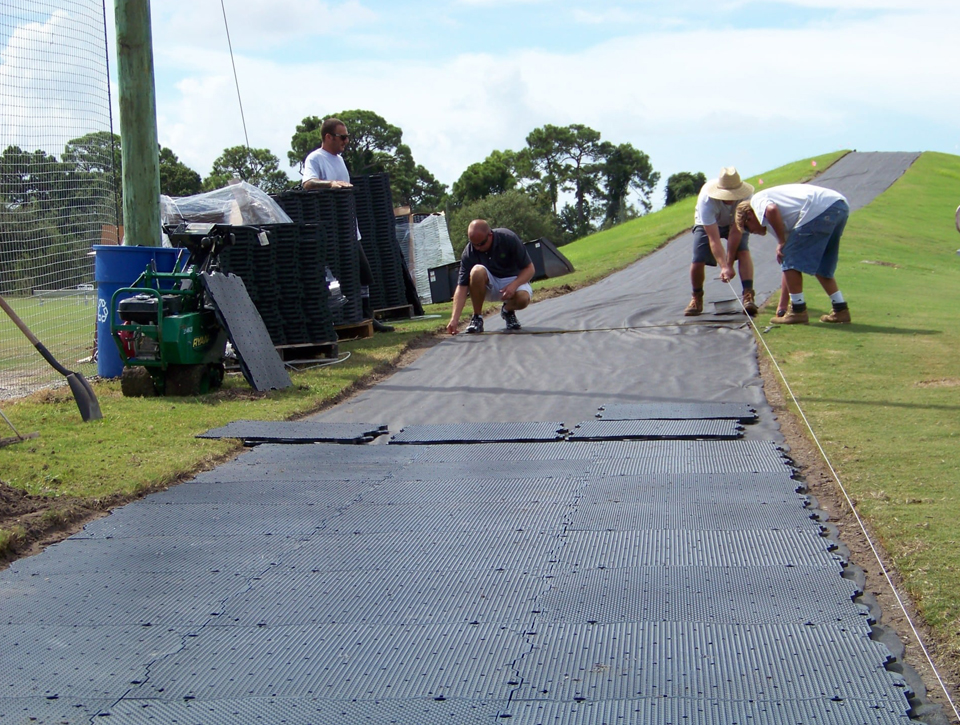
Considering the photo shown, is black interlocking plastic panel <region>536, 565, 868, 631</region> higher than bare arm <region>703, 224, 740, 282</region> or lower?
lower

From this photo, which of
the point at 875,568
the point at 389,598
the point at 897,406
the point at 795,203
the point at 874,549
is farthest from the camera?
the point at 795,203

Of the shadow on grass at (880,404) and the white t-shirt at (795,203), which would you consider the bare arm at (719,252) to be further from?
the shadow on grass at (880,404)

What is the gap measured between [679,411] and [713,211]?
418cm

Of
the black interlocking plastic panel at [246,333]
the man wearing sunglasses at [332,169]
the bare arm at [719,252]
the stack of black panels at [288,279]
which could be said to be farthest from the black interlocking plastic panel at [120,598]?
the man wearing sunglasses at [332,169]

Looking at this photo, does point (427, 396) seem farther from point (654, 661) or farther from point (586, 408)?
point (654, 661)

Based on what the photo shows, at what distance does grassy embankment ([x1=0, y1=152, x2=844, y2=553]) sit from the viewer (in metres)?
4.91

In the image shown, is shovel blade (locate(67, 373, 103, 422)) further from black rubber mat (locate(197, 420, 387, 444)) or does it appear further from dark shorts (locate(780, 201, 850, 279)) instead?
dark shorts (locate(780, 201, 850, 279))

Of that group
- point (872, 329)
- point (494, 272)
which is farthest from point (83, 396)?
point (872, 329)

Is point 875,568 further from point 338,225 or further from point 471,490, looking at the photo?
point 338,225

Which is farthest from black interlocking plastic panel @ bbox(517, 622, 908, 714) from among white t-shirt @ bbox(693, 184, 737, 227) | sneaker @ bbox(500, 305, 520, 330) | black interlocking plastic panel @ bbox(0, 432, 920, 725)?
white t-shirt @ bbox(693, 184, 737, 227)

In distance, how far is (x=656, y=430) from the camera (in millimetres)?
5926

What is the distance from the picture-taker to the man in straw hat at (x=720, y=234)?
32.7 feet

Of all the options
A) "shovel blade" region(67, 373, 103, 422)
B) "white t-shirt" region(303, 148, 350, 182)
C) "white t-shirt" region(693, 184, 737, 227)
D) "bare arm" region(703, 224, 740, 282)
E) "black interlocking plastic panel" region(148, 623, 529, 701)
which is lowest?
"black interlocking plastic panel" region(148, 623, 529, 701)

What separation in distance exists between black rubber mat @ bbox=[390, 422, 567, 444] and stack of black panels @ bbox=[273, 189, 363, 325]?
158 inches
